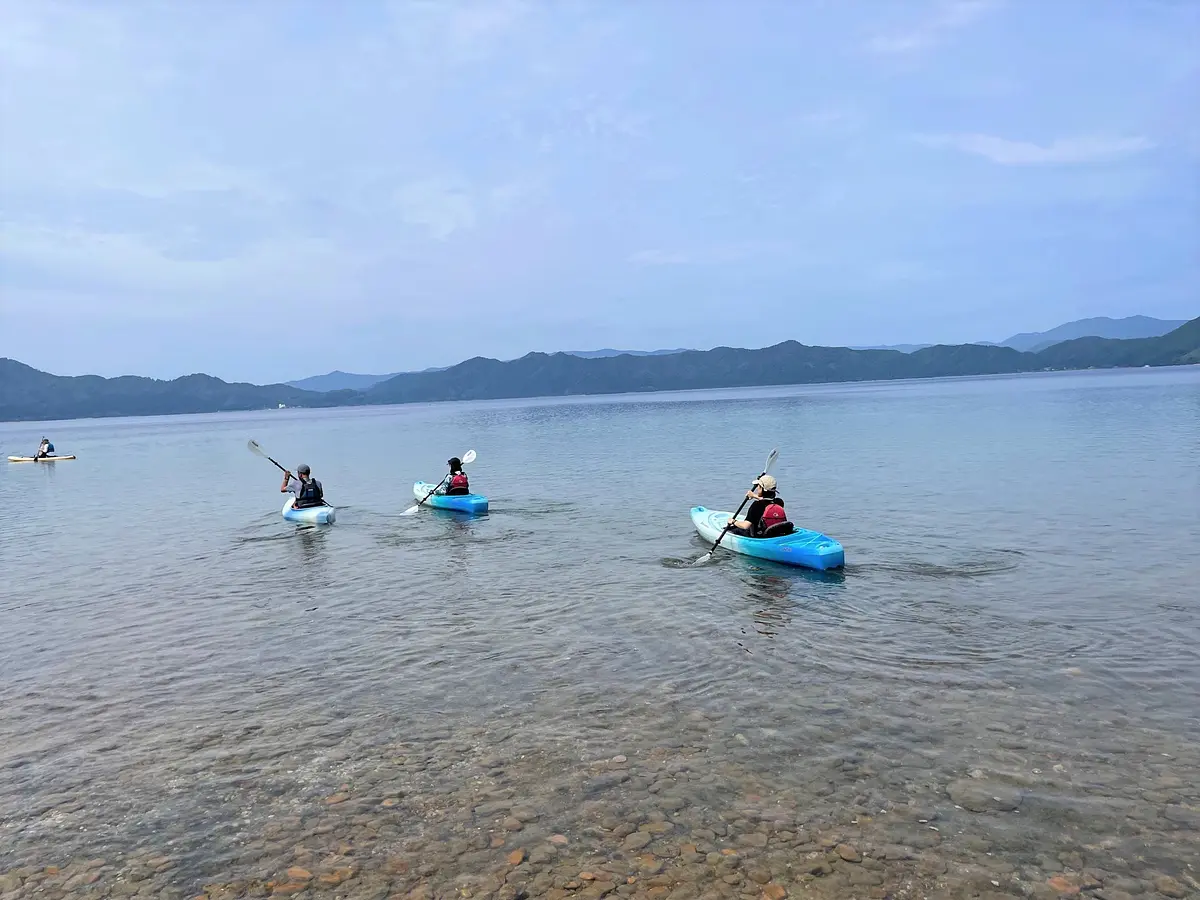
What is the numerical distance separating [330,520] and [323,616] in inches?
525

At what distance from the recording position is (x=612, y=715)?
1090 cm

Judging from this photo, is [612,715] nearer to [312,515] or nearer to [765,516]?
[765,516]

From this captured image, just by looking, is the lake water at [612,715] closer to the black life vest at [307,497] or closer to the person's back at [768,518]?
the person's back at [768,518]

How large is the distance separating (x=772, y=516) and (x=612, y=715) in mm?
10676

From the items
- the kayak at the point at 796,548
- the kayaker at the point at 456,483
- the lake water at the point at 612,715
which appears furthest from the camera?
the kayaker at the point at 456,483

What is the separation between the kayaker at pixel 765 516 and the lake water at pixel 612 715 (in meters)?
0.97

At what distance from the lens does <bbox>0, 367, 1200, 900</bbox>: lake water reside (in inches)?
296

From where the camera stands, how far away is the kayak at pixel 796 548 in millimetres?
18938

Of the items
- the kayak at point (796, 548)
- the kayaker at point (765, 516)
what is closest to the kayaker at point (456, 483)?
the kayak at point (796, 548)

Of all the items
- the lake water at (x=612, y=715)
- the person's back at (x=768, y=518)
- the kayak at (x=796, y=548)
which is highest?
the person's back at (x=768, y=518)

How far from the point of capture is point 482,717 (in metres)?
11.0

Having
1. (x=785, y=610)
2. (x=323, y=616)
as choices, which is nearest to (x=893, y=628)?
(x=785, y=610)

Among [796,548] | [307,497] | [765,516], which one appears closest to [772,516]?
[765,516]

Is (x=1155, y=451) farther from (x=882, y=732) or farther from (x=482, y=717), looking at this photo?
(x=482, y=717)
